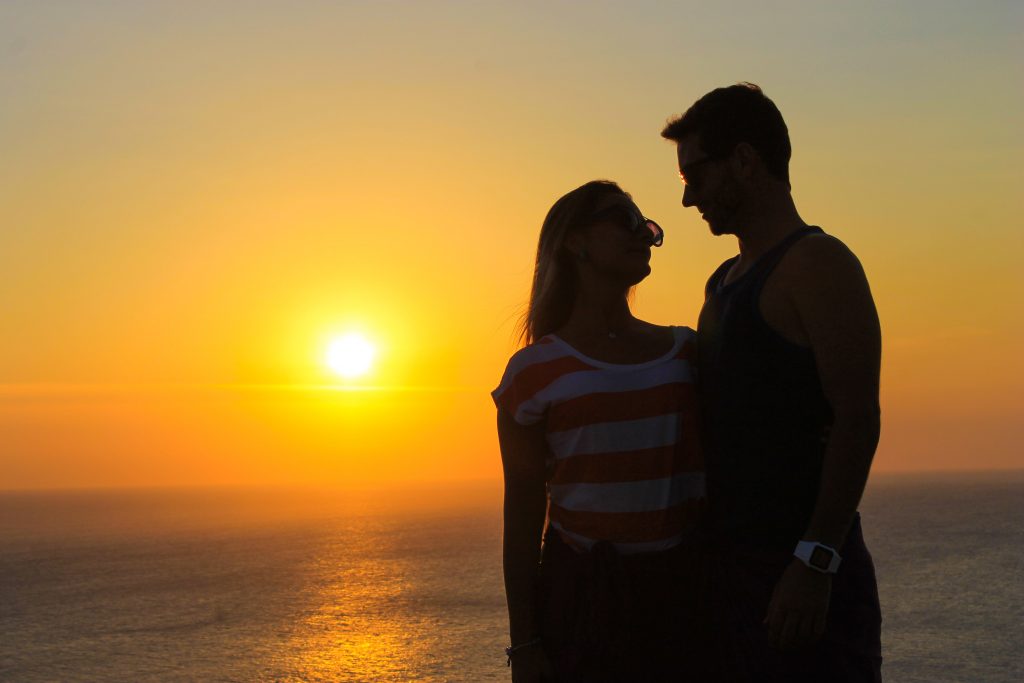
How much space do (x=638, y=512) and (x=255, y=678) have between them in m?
16.2

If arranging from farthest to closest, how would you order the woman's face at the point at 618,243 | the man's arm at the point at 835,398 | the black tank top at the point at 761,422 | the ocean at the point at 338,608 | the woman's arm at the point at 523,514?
the ocean at the point at 338,608
the woman's face at the point at 618,243
the woman's arm at the point at 523,514
the black tank top at the point at 761,422
the man's arm at the point at 835,398

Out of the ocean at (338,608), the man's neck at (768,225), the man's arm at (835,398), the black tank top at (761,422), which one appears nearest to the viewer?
the man's arm at (835,398)

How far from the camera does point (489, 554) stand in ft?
156

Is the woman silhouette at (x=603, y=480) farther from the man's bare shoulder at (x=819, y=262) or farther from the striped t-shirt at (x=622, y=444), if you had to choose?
the man's bare shoulder at (x=819, y=262)

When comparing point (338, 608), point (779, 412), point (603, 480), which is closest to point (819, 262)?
point (779, 412)

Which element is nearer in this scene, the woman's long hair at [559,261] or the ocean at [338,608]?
the woman's long hair at [559,261]

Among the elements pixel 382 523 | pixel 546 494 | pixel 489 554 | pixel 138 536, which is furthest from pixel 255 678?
pixel 382 523

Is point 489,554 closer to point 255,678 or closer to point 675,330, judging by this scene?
point 255,678

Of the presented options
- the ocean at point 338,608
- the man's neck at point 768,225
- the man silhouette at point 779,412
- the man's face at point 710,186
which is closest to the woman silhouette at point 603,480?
the man silhouette at point 779,412

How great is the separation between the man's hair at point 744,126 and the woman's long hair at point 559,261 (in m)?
0.50

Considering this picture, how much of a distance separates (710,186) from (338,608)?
2789 cm

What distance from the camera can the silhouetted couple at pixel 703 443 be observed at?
3168 mm

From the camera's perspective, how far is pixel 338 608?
2980 cm

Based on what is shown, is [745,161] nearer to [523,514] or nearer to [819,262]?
[819,262]
